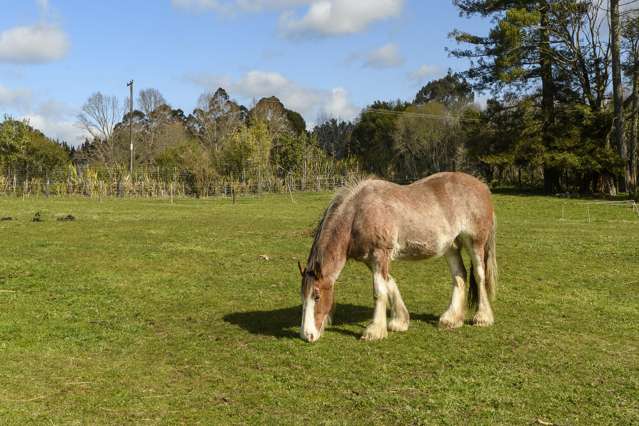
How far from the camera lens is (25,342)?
705 cm

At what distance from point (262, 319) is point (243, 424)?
3377 mm

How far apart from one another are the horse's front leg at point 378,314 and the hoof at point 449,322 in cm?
95

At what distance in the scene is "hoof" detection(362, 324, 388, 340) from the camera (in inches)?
277

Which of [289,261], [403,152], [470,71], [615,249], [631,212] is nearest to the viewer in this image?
[289,261]

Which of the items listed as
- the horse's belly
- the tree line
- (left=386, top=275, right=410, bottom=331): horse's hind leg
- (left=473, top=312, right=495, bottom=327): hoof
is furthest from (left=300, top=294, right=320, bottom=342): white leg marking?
the tree line

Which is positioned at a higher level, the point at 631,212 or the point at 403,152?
the point at 403,152

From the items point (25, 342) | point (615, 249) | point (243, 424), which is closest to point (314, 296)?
point (243, 424)

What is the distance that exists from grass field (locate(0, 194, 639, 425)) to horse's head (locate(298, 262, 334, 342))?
230 mm

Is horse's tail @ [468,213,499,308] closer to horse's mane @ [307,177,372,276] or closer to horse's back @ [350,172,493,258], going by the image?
horse's back @ [350,172,493,258]

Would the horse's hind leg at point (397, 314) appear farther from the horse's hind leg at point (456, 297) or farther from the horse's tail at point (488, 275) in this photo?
the horse's tail at point (488, 275)

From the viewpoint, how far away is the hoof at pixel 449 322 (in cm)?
761

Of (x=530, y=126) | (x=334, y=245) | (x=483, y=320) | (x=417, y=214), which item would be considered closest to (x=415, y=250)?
(x=417, y=214)

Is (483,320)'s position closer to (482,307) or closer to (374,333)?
(482,307)

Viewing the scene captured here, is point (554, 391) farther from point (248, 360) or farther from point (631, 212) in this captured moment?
point (631, 212)
